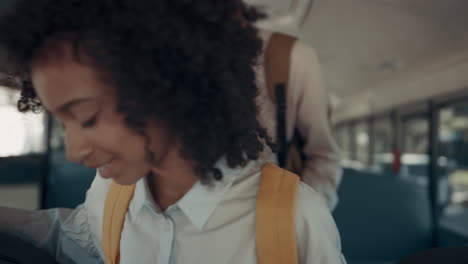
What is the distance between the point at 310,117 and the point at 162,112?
57 cm

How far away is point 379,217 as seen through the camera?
7.83ft

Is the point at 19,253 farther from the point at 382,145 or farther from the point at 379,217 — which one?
the point at 382,145

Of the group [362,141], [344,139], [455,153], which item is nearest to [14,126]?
[455,153]

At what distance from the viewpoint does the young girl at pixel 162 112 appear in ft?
1.43

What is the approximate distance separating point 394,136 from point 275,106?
420cm

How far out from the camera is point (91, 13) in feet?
1.42

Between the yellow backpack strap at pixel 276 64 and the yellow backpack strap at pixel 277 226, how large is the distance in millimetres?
426

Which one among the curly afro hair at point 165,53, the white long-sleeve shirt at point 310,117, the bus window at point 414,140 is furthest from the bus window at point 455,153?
the curly afro hair at point 165,53

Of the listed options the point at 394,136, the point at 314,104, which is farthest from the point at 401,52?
the point at 314,104

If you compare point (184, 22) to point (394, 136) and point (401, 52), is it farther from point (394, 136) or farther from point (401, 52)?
point (394, 136)

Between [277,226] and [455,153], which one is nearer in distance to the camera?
[277,226]

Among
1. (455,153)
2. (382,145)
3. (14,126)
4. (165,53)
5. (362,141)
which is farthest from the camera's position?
(362,141)

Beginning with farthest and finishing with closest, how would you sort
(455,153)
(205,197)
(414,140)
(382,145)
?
(382,145) < (455,153) < (414,140) < (205,197)

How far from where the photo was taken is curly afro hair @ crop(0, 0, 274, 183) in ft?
1.42
